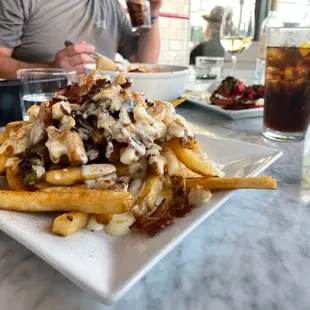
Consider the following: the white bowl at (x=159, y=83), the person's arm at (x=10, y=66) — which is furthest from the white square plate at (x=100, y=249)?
the person's arm at (x=10, y=66)

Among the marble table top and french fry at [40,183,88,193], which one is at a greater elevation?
french fry at [40,183,88,193]

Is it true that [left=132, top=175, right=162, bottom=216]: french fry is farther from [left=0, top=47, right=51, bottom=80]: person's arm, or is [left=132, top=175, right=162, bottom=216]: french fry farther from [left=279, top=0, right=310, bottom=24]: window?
[left=279, top=0, right=310, bottom=24]: window


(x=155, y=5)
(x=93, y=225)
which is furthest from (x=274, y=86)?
(x=155, y=5)

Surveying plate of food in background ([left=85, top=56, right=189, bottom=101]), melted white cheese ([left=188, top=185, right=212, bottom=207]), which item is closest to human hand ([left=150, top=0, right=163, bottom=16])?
plate of food in background ([left=85, top=56, right=189, bottom=101])

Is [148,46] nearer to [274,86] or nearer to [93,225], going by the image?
[274,86]

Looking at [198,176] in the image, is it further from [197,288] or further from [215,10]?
[215,10]

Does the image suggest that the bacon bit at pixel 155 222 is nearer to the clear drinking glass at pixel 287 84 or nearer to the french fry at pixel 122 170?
the french fry at pixel 122 170
